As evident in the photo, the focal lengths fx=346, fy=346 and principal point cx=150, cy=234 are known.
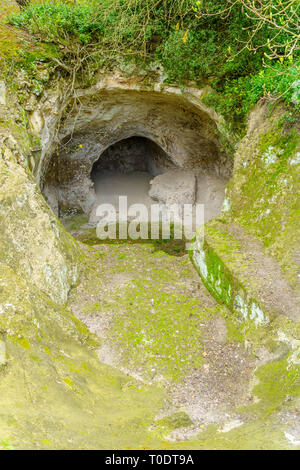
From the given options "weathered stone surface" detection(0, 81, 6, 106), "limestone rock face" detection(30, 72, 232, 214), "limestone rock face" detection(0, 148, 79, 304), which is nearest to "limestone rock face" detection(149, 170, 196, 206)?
"limestone rock face" detection(30, 72, 232, 214)

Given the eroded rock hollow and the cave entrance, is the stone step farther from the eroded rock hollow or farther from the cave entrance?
the cave entrance

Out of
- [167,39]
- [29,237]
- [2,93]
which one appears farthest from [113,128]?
[29,237]

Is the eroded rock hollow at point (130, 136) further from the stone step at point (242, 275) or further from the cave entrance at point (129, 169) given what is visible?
the stone step at point (242, 275)

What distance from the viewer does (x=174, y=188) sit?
47.6 feet

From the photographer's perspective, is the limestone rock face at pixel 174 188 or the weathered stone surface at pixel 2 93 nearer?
the weathered stone surface at pixel 2 93

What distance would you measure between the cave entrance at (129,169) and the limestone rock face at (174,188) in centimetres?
51

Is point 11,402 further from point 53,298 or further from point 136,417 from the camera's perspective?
point 53,298

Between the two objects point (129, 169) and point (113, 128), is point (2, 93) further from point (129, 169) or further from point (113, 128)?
point (129, 169)

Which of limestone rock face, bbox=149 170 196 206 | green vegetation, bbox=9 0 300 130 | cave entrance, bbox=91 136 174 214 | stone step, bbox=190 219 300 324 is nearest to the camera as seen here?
stone step, bbox=190 219 300 324

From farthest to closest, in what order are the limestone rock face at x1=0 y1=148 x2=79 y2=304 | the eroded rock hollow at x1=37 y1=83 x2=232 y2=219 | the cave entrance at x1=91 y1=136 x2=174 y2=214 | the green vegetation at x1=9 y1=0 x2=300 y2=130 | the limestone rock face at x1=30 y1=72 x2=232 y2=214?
the cave entrance at x1=91 y1=136 x2=174 y2=214 < the eroded rock hollow at x1=37 y1=83 x2=232 y2=219 < the limestone rock face at x1=30 y1=72 x2=232 y2=214 < the green vegetation at x1=9 y1=0 x2=300 y2=130 < the limestone rock face at x1=0 y1=148 x2=79 y2=304

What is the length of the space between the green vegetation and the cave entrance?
527 cm

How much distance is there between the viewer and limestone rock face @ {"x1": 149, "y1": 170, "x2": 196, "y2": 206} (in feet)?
46.5

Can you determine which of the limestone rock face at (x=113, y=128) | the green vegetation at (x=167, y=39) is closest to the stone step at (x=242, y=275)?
the green vegetation at (x=167, y=39)

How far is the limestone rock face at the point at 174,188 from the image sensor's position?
14185 millimetres
